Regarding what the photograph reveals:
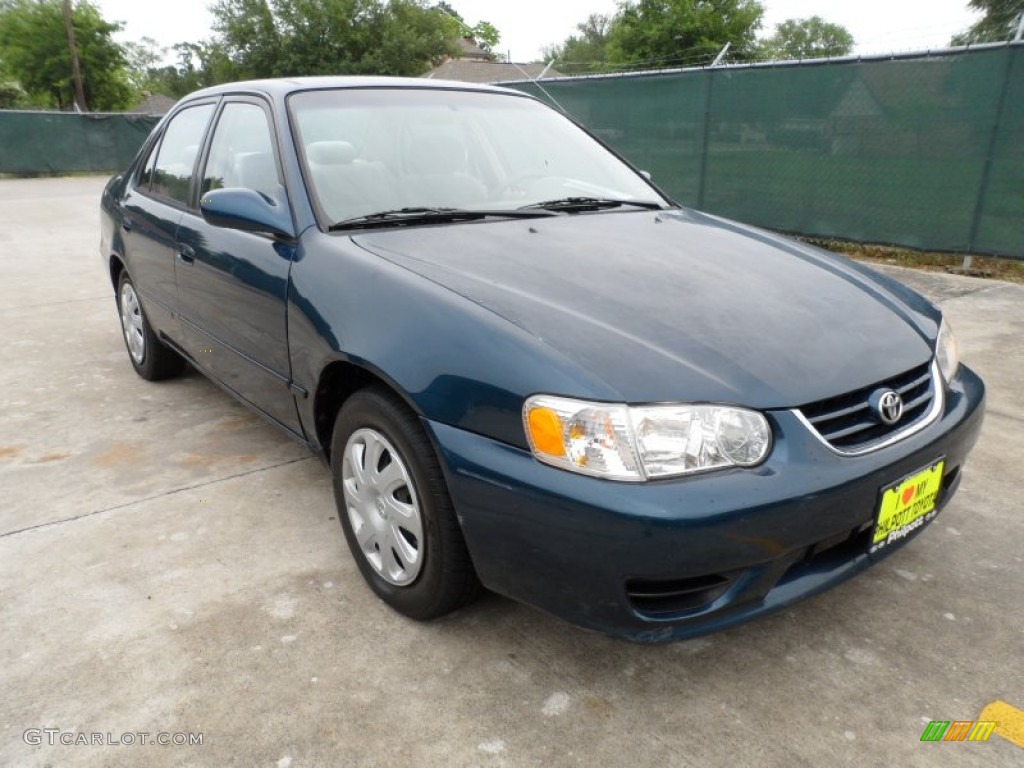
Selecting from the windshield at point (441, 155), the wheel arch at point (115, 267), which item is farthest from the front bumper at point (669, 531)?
the wheel arch at point (115, 267)

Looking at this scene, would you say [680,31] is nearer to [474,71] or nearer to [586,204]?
[474,71]

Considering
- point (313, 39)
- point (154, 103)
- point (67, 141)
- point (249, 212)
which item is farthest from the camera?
point (154, 103)

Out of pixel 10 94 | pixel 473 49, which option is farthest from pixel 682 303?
pixel 473 49

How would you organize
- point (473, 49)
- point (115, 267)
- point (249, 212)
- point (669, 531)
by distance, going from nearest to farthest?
1. point (669, 531)
2. point (249, 212)
3. point (115, 267)
4. point (473, 49)

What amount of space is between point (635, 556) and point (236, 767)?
104cm

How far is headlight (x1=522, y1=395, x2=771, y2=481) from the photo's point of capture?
1699mm

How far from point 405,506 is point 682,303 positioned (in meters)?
0.94

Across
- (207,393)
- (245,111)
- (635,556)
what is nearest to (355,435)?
(635,556)

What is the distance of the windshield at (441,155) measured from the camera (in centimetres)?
268

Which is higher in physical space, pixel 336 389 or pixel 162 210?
pixel 162 210

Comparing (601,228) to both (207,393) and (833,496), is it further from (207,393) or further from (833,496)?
(207,393)

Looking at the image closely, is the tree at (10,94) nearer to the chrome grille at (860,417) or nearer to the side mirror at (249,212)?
the side mirror at (249,212)

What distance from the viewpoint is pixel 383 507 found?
7.31 ft

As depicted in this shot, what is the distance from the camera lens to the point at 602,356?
1.81 meters
